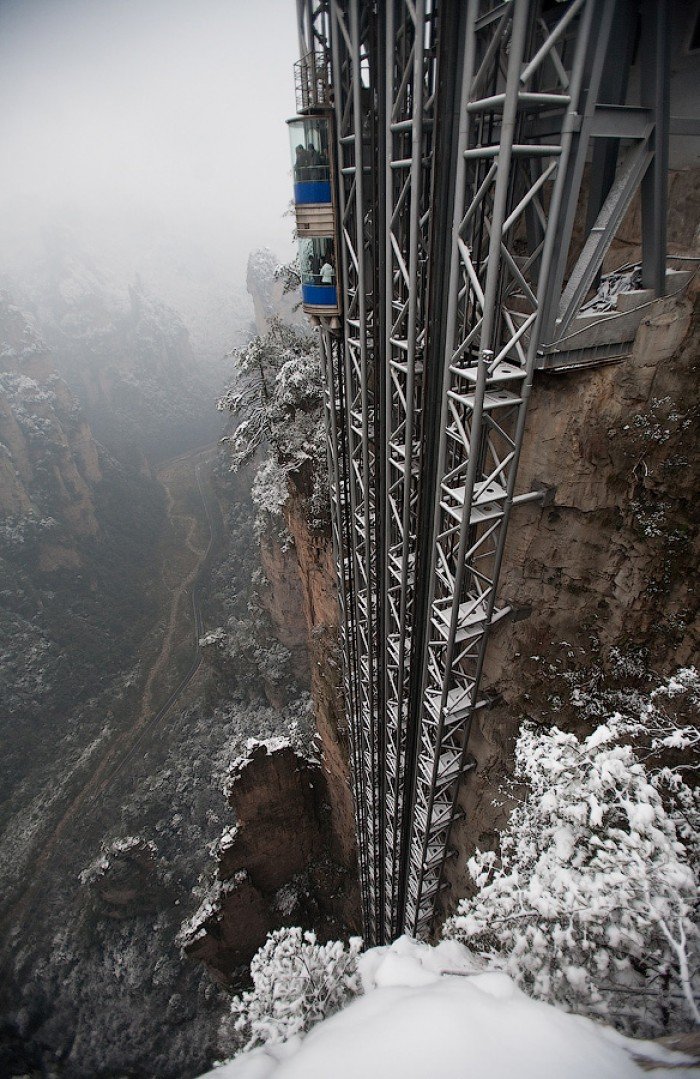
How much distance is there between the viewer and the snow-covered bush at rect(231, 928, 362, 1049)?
6465mm

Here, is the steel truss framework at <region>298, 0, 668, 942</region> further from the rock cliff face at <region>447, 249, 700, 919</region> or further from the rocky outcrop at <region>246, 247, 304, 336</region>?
the rocky outcrop at <region>246, 247, 304, 336</region>

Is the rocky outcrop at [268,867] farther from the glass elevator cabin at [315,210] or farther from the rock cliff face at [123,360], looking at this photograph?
the rock cliff face at [123,360]

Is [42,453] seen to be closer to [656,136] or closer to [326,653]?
[326,653]

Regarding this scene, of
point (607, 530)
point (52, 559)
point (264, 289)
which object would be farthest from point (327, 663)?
point (264, 289)

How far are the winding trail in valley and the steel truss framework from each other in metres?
23.3

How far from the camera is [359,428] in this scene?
327 inches

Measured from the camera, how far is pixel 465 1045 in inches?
95.2

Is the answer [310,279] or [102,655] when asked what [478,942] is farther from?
[102,655]

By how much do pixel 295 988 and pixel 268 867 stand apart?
11.1 meters

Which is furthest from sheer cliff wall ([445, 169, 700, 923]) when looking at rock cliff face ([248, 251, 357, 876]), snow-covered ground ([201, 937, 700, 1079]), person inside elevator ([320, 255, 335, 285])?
rock cliff face ([248, 251, 357, 876])

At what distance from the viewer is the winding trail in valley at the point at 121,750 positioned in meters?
23.3

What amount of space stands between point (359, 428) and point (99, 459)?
48904 millimetres

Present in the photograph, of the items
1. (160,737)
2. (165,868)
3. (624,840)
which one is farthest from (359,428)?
(160,737)

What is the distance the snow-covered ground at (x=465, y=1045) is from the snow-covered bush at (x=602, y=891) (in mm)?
987
